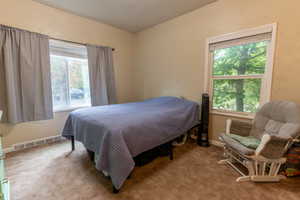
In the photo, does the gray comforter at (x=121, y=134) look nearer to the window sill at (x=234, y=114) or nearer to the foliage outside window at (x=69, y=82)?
the window sill at (x=234, y=114)

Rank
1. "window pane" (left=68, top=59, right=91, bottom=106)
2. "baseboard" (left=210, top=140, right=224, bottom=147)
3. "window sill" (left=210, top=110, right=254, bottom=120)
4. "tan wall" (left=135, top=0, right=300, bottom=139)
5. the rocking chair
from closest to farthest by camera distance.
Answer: the rocking chair
"tan wall" (left=135, top=0, right=300, bottom=139)
"window sill" (left=210, top=110, right=254, bottom=120)
"baseboard" (left=210, top=140, right=224, bottom=147)
"window pane" (left=68, top=59, right=91, bottom=106)

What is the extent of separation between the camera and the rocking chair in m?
1.47

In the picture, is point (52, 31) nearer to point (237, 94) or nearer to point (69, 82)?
point (69, 82)

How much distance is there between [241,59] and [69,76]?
3.31 meters

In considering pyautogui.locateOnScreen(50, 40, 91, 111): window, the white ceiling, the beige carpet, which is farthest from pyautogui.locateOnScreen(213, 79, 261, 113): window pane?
pyautogui.locateOnScreen(50, 40, 91, 111): window

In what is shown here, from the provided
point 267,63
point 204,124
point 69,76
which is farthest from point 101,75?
point 267,63

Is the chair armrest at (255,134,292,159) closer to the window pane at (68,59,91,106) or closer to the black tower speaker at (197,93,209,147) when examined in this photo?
the black tower speaker at (197,93,209,147)

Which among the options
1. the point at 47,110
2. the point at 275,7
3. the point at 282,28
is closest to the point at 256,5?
the point at 275,7

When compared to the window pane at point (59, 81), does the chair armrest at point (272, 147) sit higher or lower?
lower

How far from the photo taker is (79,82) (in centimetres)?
315

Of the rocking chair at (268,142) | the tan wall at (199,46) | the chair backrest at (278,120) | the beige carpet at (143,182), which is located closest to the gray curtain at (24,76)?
the beige carpet at (143,182)

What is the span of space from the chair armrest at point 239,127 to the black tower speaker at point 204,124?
1.53 feet

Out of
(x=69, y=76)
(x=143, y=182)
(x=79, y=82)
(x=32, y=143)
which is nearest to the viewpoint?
(x=143, y=182)

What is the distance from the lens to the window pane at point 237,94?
2.19 meters
